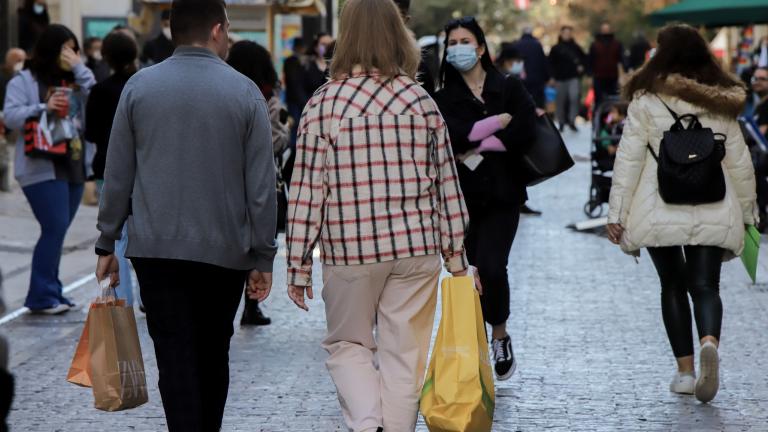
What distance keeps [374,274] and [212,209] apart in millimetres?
606

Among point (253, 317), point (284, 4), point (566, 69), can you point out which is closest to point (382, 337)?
point (253, 317)

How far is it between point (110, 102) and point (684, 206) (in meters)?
3.60

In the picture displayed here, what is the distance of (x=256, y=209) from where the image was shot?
17.0 ft

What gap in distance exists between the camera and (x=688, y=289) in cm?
709

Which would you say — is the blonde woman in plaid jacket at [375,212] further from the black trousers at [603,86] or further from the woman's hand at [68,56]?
the black trousers at [603,86]

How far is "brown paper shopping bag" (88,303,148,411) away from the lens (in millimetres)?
5359

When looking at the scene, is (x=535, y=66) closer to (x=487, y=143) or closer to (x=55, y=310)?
(x=55, y=310)

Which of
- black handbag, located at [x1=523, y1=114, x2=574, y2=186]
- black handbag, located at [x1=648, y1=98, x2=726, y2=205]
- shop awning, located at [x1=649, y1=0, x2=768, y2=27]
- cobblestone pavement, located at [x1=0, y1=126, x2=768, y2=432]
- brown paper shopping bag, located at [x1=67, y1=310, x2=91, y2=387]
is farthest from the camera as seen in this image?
shop awning, located at [x1=649, y1=0, x2=768, y2=27]

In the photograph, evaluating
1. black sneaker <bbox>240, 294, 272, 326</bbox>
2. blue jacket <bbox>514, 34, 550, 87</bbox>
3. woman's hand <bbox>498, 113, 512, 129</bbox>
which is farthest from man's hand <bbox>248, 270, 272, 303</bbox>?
blue jacket <bbox>514, 34, 550, 87</bbox>

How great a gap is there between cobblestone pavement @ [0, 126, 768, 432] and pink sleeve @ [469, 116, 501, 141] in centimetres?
125

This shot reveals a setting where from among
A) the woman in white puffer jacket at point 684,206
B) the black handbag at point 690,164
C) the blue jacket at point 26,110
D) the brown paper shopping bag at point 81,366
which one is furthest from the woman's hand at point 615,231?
the blue jacket at point 26,110

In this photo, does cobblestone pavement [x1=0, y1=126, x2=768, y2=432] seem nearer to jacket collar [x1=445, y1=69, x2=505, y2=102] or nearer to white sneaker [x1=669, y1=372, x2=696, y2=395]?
white sneaker [x1=669, y1=372, x2=696, y2=395]

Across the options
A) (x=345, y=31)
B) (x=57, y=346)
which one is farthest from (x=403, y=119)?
(x=57, y=346)

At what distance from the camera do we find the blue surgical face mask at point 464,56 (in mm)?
7027
